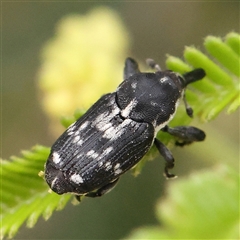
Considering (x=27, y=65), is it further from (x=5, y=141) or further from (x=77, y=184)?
(x=77, y=184)

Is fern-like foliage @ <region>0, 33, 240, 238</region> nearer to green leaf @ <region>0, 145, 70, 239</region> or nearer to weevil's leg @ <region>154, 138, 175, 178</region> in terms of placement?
green leaf @ <region>0, 145, 70, 239</region>

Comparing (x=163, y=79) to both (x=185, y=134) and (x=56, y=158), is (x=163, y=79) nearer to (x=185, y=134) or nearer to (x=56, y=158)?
(x=185, y=134)

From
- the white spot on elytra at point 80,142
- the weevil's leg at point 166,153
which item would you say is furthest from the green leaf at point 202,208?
the white spot on elytra at point 80,142

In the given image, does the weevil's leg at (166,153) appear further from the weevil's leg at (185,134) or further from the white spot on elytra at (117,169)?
the white spot on elytra at (117,169)

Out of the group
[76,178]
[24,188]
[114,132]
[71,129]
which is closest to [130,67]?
[114,132]

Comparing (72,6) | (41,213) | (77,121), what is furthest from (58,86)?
(72,6)
